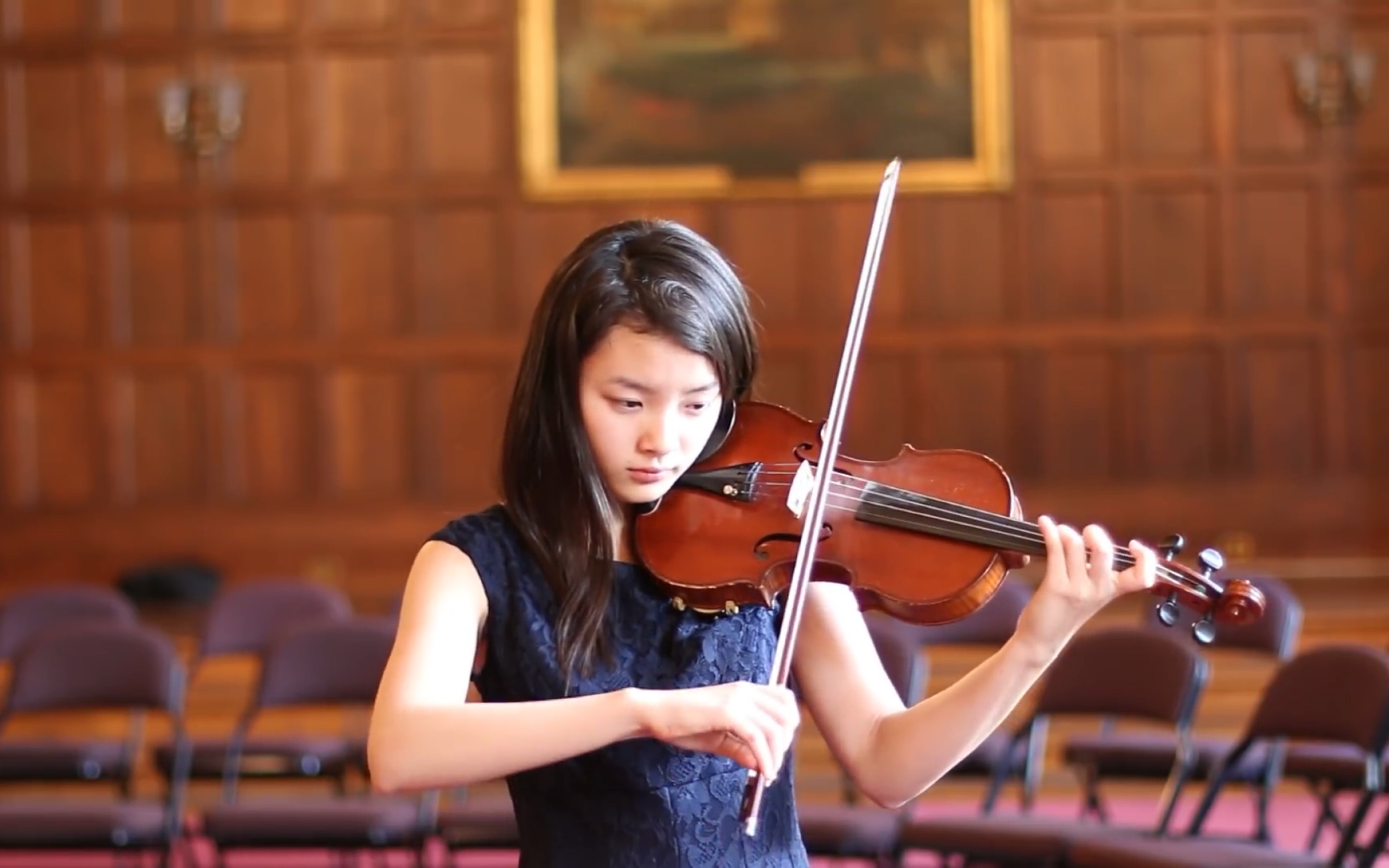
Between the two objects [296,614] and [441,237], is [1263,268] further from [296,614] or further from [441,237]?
[296,614]

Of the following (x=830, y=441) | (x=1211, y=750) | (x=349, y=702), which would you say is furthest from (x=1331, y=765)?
(x=830, y=441)

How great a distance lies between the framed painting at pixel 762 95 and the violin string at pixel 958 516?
8.18 meters

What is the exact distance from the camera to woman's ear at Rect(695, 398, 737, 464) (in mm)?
2109

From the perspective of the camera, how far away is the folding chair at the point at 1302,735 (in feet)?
14.3

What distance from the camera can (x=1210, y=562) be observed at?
1.97 meters

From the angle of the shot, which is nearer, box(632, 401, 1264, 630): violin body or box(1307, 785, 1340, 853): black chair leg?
box(632, 401, 1264, 630): violin body

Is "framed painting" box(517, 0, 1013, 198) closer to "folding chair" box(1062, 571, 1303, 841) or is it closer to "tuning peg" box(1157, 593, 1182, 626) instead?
"folding chair" box(1062, 571, 1303, 841)

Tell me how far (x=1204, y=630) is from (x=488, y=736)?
0.71 meters

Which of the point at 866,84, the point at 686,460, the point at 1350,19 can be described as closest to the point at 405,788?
the point at 686,460

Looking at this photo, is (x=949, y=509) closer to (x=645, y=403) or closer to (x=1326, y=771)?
(x=645, y=403)

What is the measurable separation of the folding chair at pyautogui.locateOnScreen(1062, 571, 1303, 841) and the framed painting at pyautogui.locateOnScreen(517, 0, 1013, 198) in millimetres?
4275

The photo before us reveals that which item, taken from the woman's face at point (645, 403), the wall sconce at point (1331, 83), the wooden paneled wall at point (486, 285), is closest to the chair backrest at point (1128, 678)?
the woman's face at point (645, 403)

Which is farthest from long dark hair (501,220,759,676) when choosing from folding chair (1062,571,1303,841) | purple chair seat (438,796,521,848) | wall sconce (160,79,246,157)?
wall sconce (160,79,246,157)

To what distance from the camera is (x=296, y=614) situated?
711 centimetres
